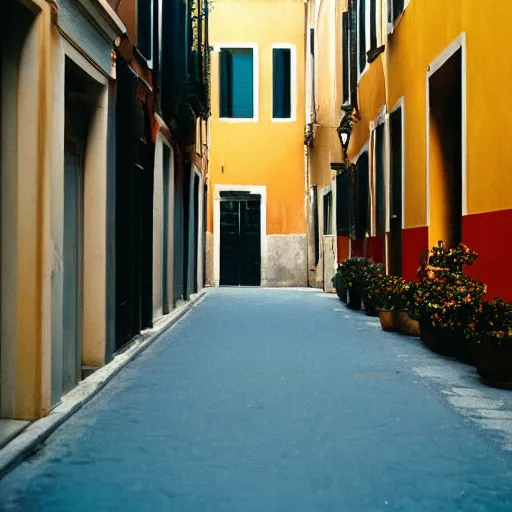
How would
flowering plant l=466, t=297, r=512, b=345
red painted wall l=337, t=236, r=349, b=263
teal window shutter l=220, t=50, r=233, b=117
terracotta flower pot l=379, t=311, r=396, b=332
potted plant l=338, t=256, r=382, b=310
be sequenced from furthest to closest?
teal window shutter l=220, t=50, r=233, b=117 → red painted wall l=337, t=236, r=349, b=263 → potted plant l=338, t=256, r=382, b=310 → terracotta flower pot l=379, t=311, r=396, b=332 → flowering plant l=466, t=297, r=512, b=345

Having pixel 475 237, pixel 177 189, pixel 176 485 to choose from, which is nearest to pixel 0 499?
pixel 176 485

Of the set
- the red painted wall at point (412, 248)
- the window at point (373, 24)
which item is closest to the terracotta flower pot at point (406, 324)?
the red painted wall at point (412, 248)

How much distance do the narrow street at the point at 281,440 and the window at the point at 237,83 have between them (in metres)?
15.7

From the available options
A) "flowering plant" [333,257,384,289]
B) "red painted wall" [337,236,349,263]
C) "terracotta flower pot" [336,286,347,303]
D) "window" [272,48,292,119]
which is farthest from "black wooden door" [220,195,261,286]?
"flowering plant" [333,257,384,289]

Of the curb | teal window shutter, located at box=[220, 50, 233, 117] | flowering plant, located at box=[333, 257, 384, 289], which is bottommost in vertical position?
the curb

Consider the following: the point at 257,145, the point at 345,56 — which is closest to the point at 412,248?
the point at 345,56

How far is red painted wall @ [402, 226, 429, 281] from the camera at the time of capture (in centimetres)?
988

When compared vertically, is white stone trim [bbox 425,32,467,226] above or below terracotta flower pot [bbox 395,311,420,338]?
above

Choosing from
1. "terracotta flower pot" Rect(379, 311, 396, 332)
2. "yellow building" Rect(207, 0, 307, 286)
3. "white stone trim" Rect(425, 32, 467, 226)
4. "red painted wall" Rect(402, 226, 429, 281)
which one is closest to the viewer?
"white stone trim" Rect(425, 32, 467, 226)

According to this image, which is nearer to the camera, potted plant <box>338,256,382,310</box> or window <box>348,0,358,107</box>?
potted plant <box>338,256,382,310</box>

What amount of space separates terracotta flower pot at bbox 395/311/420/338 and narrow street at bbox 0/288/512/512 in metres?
1.67

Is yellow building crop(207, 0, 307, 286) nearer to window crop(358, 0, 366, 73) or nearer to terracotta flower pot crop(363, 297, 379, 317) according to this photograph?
window crop(358, 0, 366, 73)

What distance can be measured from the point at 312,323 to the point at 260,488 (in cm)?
784

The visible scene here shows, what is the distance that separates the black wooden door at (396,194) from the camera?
1146 centimetres
